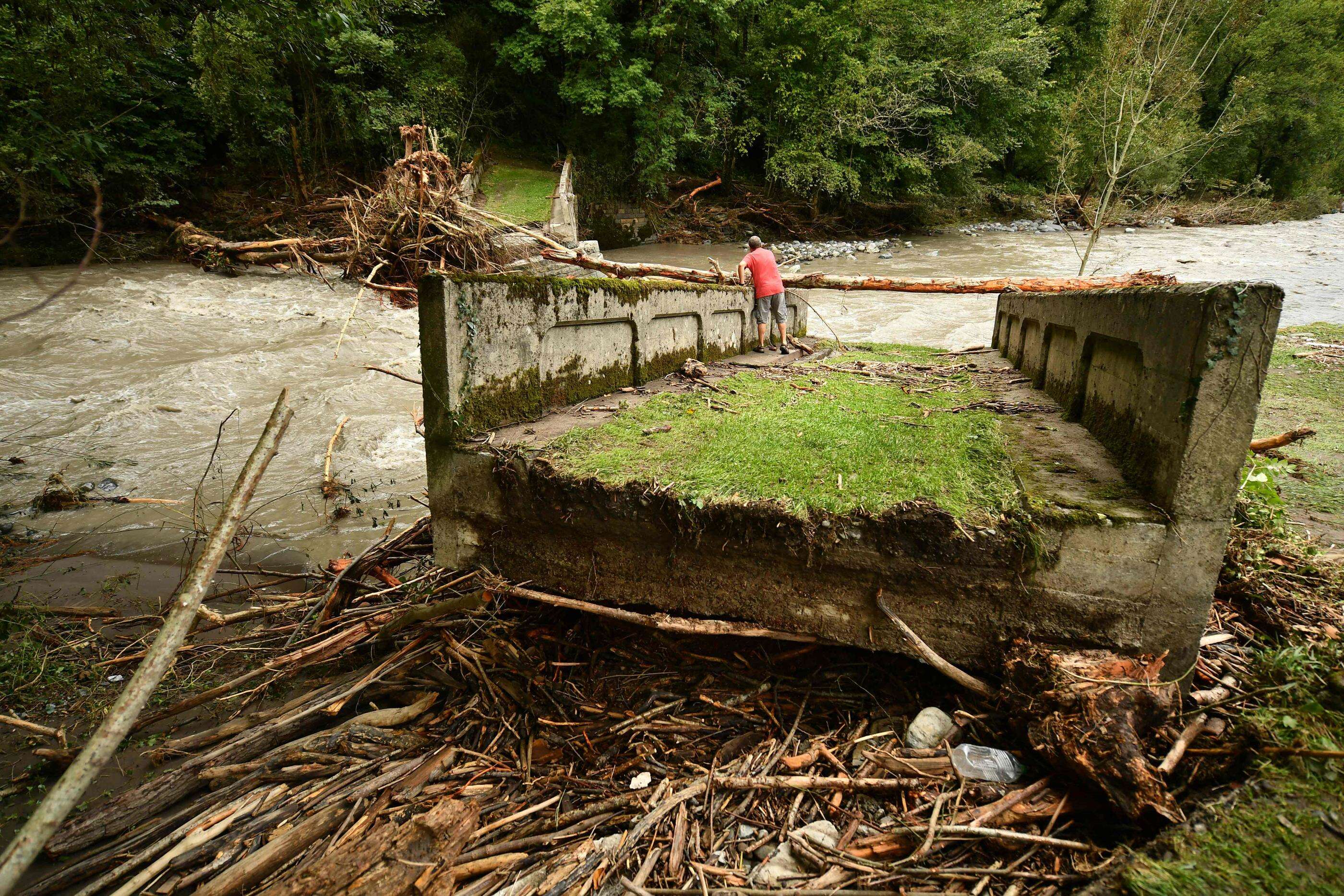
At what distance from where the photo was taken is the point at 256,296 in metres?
10.5

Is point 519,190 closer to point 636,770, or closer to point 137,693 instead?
point 636,770

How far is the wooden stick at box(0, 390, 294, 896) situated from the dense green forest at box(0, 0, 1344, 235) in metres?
8.78

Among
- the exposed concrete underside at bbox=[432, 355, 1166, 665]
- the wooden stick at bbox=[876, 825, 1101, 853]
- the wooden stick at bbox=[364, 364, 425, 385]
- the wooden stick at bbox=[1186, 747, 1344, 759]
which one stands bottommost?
the wooden stick at bbox=[876, 825, 1101, 853]

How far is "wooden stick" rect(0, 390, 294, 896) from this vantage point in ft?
4.11

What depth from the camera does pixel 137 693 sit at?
1.47 metres

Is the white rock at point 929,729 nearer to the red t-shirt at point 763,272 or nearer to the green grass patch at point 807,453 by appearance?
the green grass patch at point 807,453

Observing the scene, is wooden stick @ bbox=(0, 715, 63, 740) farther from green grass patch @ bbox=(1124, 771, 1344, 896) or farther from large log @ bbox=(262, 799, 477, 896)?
green grass patch @ bbox=(1124, 771, 1344, 896)

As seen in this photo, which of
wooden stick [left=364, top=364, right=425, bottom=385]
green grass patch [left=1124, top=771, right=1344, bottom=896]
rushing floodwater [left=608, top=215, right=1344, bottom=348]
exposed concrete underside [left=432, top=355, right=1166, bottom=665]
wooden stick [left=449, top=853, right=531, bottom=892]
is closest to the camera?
Result: green grass patch [left=1124, top=771, right=1344, bottom=896]

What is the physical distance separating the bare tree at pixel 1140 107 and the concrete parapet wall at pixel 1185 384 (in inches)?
501

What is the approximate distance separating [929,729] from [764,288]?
6.80 meters

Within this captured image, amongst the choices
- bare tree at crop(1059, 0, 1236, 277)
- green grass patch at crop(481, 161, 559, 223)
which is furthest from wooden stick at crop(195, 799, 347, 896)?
bare tree at crop(1059, 0, 1236, 277)

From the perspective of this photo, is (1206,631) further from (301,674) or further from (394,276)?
(394,276)

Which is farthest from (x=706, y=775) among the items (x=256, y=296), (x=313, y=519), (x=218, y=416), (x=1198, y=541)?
(x=256, y=296)

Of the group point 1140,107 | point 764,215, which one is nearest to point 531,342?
point 1140,107
